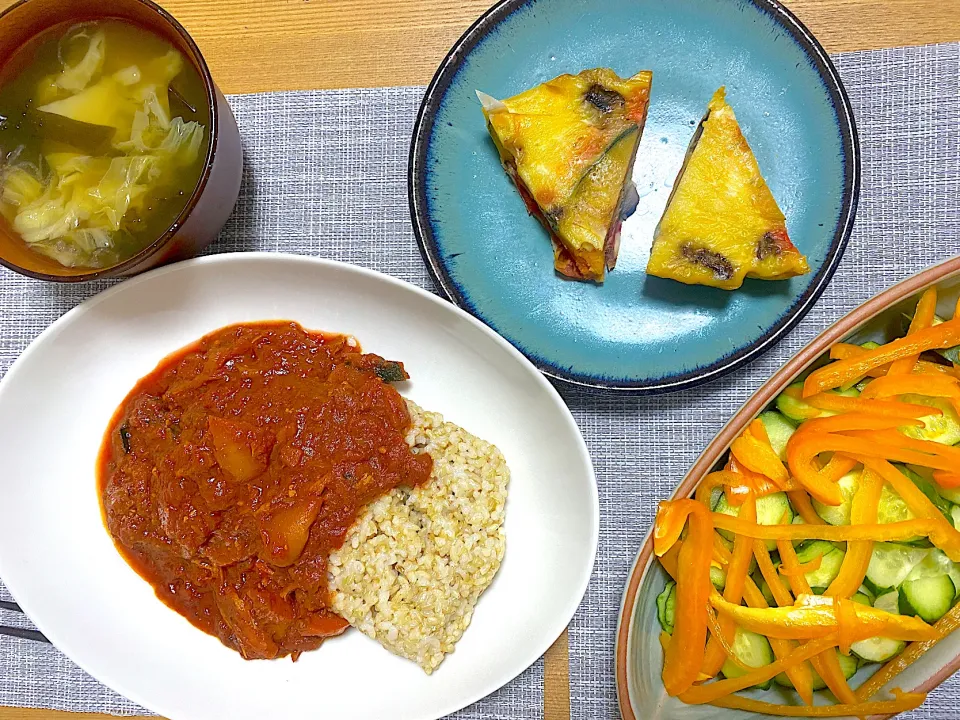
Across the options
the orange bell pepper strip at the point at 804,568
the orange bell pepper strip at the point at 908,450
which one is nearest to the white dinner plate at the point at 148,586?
the orange bell pepper strip at the point at 804,568

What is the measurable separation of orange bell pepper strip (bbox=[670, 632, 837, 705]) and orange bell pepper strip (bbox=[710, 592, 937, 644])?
21 millimetres

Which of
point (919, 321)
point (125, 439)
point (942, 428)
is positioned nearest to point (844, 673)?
point (942, 428)

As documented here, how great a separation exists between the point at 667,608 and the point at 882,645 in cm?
53

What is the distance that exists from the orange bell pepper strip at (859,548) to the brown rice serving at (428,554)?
2.75 feet

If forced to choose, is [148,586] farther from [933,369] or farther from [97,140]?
[933,369]

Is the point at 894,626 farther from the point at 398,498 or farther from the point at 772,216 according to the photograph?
the point at 398,498

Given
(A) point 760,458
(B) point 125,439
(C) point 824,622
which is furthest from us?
(B) point 125,439

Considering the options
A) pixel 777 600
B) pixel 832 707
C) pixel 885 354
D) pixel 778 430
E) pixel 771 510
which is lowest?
pixel 832 707

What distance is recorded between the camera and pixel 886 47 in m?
2.07

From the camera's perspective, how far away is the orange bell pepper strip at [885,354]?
1.71 meters

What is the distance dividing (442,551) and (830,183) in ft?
4.66

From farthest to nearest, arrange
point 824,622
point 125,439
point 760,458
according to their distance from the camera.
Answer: point 125,439
point 760,458
point 824,622

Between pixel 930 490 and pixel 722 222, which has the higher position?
pixel 722 222

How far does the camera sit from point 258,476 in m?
1.84
